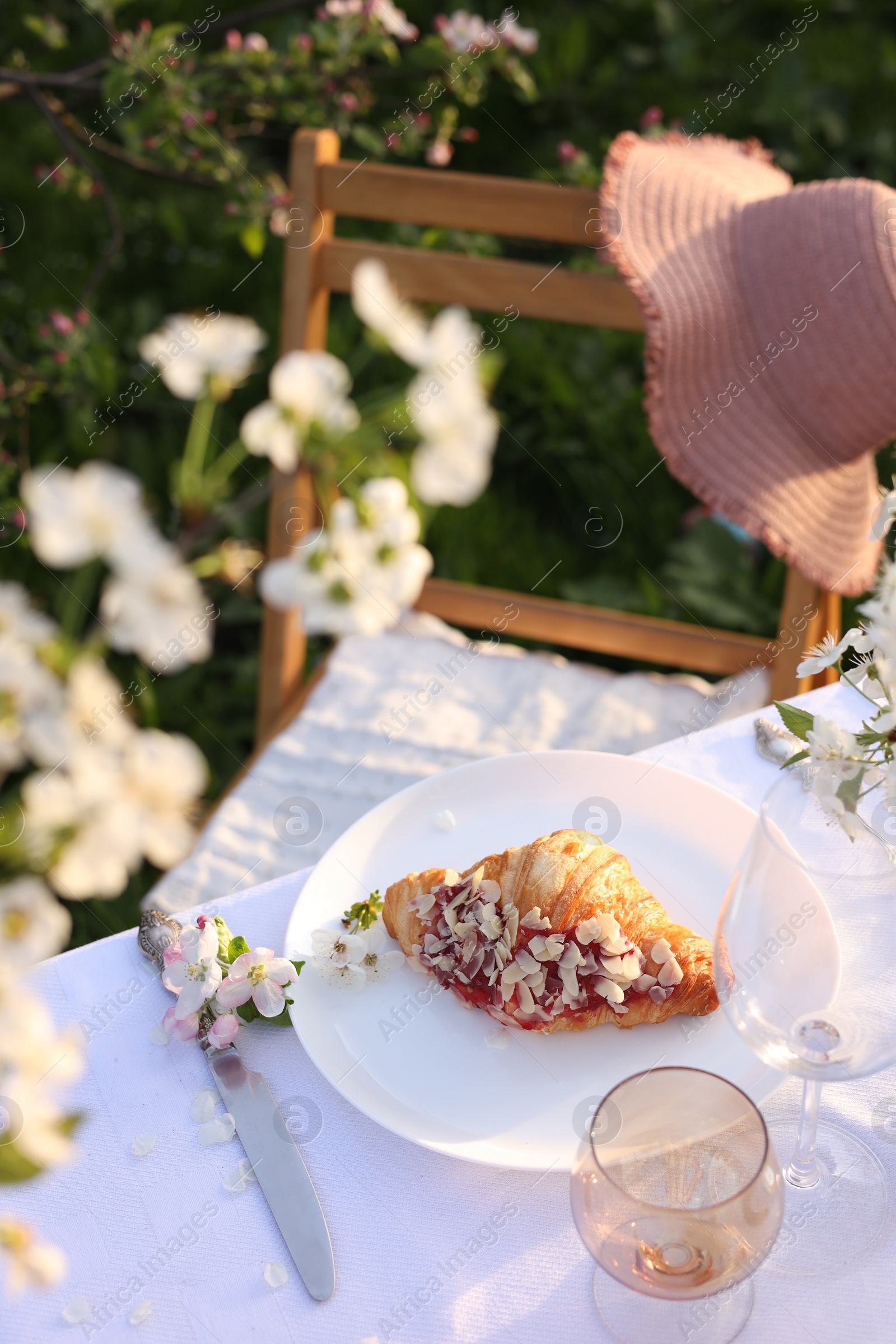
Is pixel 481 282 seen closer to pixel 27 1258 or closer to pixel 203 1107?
pixel 203 1107

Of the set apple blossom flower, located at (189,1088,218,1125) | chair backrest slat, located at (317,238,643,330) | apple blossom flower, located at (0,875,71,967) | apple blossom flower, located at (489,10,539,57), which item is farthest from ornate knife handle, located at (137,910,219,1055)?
apple blossom flower, located at (489,10,539,57)

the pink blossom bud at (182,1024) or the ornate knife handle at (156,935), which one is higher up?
the ornate knife handle at (156,935)

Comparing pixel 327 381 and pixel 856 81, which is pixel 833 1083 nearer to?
pixel 327 381

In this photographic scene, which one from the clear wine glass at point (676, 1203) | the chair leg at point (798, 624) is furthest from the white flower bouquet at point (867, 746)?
the chair leg at point (798, 624)

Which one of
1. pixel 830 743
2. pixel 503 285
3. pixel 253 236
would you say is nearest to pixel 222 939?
pixel 830 743

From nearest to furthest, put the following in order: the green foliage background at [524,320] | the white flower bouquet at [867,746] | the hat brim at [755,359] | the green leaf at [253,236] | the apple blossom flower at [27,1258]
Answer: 1. the apple blossom flower at [27,1258]
2. the white flower bouquet at [867,746]
3. the hat brim at [755,359]
4. the green leaf at [253,236]
5. the green foliage background at [524,320]

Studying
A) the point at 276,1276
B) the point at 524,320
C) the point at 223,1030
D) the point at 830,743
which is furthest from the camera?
the point at 524,320

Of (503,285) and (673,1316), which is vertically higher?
(503,285)

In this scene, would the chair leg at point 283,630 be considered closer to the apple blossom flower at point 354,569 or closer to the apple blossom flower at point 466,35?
the apple blossom flower at point 466,35

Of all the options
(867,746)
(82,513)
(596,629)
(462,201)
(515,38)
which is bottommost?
(596,629)
